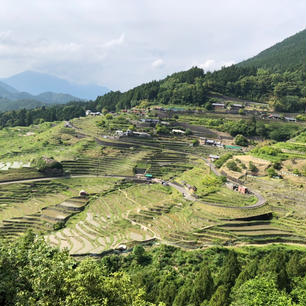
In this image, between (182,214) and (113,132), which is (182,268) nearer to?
(182,214)

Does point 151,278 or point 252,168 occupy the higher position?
point 252,168

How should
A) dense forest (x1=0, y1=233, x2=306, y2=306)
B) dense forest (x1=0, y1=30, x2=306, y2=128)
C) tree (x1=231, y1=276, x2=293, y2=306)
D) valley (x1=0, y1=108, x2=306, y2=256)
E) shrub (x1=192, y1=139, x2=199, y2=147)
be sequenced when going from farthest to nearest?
dense forest (x1=0, y1=30, x2=306, y2=128) < shrub (x1=192, y1=139, x2=199, y2=147) < valley (x1=0, y1=108, x2=306, y2=256) < tree (x1=231, y1=276, x2=293, y2=306) < dense forest (x1=0, y1=233, x2=306, y2=306)

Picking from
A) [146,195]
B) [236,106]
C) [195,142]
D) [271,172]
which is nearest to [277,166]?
[271,172]

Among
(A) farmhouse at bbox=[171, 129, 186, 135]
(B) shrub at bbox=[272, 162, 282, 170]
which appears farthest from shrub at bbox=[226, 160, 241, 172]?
(A) farmhouse at bbox=[171, 129, 186, 135]

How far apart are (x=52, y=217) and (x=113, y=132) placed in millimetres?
30842

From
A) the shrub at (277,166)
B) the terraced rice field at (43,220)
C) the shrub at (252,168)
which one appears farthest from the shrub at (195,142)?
the terraced rice field at (43,220)

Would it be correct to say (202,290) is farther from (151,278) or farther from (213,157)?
(213,157)

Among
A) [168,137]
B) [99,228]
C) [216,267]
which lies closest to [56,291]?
[216,267]

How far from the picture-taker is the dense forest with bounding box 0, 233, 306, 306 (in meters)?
8.66

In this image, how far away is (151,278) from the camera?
1880 cm

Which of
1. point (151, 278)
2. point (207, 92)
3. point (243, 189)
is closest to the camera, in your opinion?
→ point (151, 278)

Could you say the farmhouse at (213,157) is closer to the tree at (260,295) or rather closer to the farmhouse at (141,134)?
the farmhouse at (141,134)

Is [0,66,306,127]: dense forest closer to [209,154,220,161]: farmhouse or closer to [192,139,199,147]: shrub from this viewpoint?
[192,139,199,147]: shrub

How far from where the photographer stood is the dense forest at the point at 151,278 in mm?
8656
